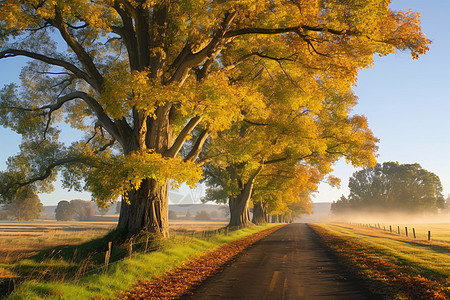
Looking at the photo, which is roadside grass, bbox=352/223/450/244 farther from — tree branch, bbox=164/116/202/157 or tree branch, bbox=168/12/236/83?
tree branch, bbox=168/12/236/83

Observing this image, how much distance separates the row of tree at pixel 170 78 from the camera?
1093 cm

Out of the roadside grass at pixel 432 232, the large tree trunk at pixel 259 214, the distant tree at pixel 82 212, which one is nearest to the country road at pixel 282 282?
the roadside grass at pixel 432 232

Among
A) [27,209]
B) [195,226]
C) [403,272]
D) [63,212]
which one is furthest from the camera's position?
[63,212]

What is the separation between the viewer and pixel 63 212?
12400cm

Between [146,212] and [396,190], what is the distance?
4333 inches

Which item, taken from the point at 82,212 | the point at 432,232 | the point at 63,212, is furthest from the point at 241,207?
the point at 82,212

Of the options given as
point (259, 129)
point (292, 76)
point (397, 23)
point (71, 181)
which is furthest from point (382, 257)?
point (71, 181)

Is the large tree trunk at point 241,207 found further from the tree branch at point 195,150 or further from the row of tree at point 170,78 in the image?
the tree branch at point 195,150

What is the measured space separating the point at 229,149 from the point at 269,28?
9163mm

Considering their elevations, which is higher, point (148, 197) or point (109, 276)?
point (148, 197)

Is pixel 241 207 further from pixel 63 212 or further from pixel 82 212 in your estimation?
pixel 82 212

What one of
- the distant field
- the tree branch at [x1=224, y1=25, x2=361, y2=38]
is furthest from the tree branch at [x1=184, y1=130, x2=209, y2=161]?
the distant field

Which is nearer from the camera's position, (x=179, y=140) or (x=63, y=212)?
(x=179, y=140)

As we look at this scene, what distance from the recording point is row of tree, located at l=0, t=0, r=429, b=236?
10930 millimetres
